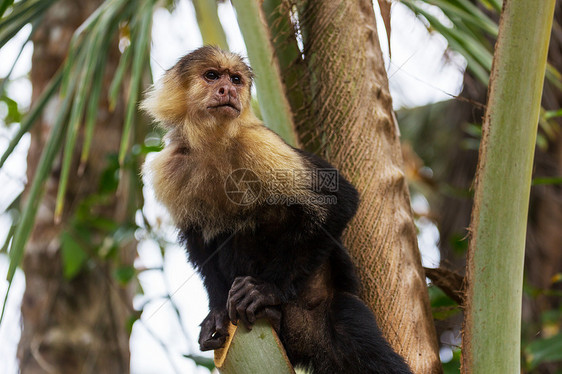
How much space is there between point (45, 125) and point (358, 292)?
2657 mm

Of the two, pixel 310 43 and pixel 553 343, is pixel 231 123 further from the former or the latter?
pixel 553 343

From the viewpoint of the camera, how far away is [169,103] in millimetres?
2400

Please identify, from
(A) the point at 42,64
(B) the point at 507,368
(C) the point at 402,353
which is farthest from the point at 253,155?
(A) the point at 42,64

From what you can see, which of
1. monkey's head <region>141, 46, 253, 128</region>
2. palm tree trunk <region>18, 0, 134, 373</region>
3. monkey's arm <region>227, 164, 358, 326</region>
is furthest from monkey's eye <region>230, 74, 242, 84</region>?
palm tree trunk <region>18, 0, 134, 373</region>

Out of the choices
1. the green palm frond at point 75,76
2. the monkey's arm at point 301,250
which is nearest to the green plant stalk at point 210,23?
the green palm frond at point 75,76

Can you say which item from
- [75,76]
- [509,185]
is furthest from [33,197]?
[509,185]

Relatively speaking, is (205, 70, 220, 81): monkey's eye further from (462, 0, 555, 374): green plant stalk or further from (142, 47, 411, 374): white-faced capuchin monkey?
(462, 0, 555, 374): green plant stalk

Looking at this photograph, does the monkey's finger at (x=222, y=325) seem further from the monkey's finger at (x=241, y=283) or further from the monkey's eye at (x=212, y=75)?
the monkey's eye at (x=212, y=75)

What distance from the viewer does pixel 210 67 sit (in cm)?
234

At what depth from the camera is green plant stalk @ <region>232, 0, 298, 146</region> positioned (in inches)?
79.0

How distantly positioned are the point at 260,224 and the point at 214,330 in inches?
15.9

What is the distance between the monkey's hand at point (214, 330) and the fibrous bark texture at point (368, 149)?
18.9 inches

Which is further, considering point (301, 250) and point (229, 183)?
point (229, 183)

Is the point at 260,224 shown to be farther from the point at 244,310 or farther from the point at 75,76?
the point at 75,76
